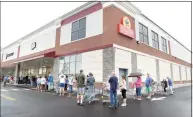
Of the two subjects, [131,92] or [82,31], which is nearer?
[131,92]

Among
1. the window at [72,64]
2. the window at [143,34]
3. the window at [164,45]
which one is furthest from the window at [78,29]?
the window at [164,45]

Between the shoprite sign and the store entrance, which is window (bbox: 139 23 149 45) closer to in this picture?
the shoprite sign

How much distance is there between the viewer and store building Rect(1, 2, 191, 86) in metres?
14.5

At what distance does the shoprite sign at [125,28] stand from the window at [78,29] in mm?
3979

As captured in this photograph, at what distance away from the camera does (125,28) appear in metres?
15.9

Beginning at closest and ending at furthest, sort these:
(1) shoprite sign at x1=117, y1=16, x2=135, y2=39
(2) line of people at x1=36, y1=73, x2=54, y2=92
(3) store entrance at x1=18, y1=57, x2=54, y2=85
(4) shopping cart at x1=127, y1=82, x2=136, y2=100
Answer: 1. (4) shopping cart at x1=127, y1=82, x2=136, y2=100
2. (1) shoprite sign at x1=117, y1=16, x2=135, y2=39
3. (2) line of people at x1=36, y1=73, x2=54, y2=92
4. (3) store entrance at x1=18, y1=57, x2=54, y2=85

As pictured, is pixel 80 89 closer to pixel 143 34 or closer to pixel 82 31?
pixel 82 31

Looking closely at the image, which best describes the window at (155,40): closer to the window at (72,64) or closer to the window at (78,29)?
the window at (78,29)

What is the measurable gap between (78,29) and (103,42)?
446cm

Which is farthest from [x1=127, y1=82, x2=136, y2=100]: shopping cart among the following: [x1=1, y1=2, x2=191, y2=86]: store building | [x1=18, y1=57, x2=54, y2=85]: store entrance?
[x1=18, y1=57, x2=54, y2=85]: store entrance

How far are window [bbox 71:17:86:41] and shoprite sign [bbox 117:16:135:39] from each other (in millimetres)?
3979

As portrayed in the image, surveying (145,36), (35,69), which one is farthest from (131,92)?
(35,69)

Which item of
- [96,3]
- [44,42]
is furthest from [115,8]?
[44,42]

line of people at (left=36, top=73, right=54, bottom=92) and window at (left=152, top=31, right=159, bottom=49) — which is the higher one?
window at (left=152, top=31, right=159, bottom=49)
